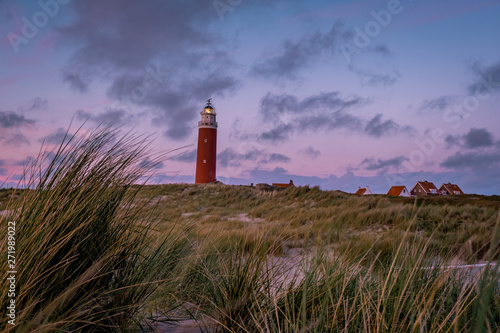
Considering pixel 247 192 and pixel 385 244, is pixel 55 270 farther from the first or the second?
pixel 247 192

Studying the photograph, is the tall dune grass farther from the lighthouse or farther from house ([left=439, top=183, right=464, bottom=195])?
the lighthouse

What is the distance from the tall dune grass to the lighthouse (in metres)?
29.1

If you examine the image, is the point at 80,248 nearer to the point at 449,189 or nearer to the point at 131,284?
the point at 131,284

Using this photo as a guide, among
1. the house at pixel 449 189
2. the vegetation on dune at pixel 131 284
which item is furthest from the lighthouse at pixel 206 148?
the vegetation on dune at pixel 131 284

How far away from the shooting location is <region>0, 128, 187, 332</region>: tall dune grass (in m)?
1.53

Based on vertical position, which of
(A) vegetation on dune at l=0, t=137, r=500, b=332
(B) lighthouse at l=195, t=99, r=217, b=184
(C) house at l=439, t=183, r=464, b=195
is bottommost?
(A) vegetation on dune at l=0, t=137, r=500, b=332

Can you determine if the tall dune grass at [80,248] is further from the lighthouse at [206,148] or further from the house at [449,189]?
the lighthouse at [206,148]

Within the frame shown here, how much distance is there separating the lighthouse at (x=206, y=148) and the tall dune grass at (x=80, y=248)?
95.4 ft

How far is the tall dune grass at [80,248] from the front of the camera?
5.01 ft

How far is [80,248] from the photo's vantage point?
1812 mm

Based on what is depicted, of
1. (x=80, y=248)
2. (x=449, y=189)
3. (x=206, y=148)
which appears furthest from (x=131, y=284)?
(x=206, y=148)

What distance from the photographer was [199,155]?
31.6m

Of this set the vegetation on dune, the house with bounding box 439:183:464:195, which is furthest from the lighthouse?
the vegetation on dune

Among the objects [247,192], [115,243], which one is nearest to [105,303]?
[115,243]
